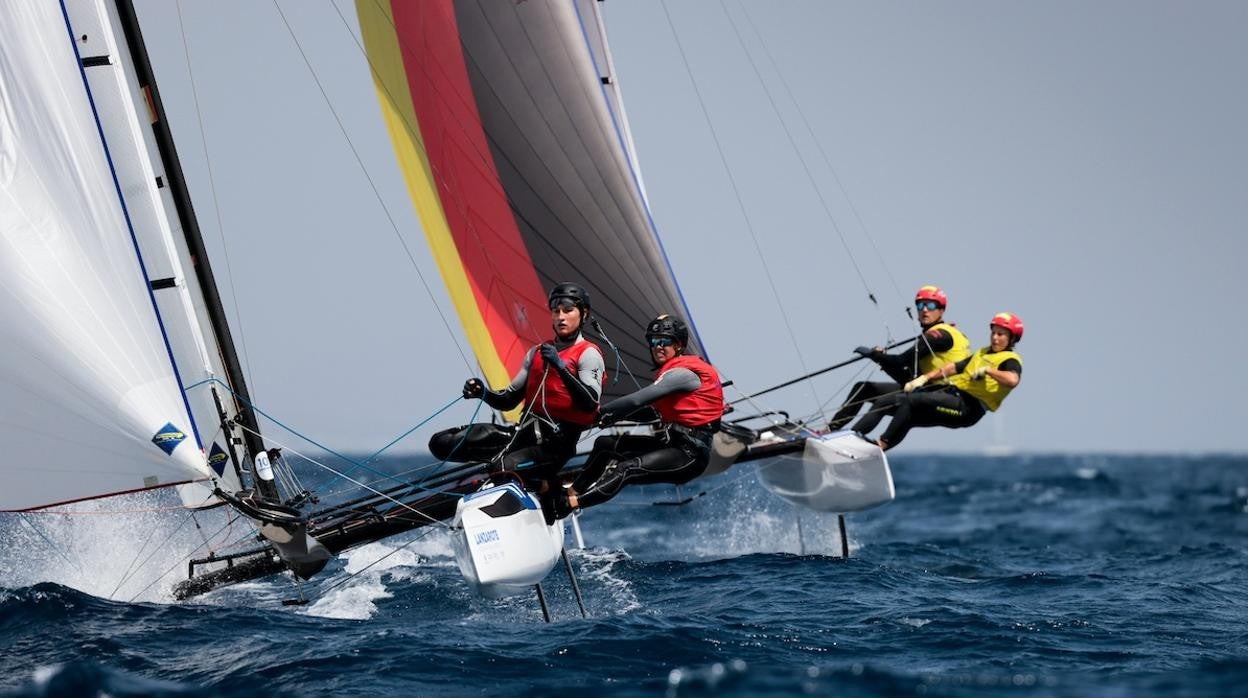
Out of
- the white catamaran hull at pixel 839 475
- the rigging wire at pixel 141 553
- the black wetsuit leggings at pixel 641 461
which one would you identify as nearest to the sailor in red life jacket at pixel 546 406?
the black wetsuit leggings at pixel 641 461

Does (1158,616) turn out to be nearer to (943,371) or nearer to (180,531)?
(943,371)

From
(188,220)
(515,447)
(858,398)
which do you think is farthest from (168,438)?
(858,398)

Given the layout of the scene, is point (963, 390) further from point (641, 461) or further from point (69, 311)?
point (69, 311)

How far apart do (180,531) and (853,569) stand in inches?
171

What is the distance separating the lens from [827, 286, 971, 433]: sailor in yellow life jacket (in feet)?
30.9

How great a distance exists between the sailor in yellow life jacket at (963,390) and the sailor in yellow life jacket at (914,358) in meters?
0.11

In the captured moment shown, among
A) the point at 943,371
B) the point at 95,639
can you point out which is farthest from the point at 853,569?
the point at 95,639

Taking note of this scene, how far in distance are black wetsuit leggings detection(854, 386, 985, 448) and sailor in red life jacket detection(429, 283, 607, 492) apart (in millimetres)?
2784

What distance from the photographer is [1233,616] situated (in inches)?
301

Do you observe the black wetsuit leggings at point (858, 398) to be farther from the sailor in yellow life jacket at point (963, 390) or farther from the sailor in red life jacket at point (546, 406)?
the sailor in red life jacket at point (546, 406)

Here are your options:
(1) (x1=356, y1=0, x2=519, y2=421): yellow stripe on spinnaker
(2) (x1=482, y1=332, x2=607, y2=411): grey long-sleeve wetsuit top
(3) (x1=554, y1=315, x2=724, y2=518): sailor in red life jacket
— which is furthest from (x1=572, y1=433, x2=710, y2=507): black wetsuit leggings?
(1) (x1=356, y1=0, x2=519, y2=421): yellow stripe on spinnaker

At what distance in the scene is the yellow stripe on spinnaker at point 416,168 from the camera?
9.54 meters

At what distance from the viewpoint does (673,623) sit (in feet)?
21.6

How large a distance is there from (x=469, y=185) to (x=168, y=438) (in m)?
3.73
